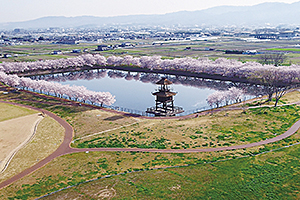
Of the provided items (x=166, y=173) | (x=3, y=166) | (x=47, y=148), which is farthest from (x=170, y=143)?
(x=3, y=166)

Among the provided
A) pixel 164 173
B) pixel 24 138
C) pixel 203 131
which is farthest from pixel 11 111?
pixel 164 173

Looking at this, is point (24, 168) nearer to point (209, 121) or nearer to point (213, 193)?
point (213, 193)

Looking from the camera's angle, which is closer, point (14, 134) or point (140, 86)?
point (14, 134)

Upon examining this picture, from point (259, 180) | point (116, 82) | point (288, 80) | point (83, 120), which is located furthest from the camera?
point (116, 82)

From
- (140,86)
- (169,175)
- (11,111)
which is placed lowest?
(140,86)

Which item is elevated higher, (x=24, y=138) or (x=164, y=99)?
(x=164, y=99)

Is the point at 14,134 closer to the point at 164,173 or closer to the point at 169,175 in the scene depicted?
the point at 164,173

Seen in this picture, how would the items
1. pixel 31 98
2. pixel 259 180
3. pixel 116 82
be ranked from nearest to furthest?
pixel 259 180 → pixel 31 98 → pixel 116 82

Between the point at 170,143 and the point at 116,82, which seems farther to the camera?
the point at 116,82
